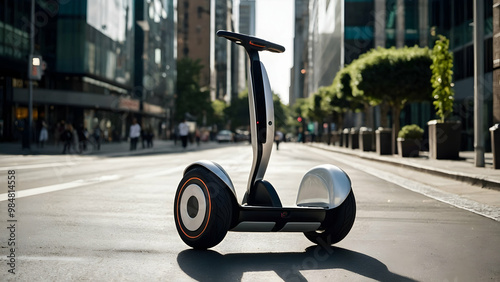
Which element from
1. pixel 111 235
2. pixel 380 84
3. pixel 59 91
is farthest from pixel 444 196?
pixel 59 91

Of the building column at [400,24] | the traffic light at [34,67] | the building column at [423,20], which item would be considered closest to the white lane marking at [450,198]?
the traffic light at [34,67]

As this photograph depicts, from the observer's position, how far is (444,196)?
369 inches

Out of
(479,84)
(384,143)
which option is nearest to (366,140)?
(384,143)

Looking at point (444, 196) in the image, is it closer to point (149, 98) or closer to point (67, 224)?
point (67, 224)

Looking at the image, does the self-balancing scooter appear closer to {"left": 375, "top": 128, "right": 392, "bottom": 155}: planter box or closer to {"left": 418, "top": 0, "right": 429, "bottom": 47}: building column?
{"left": 375, "top": 128, "right": 392, "bottom": 155}: planter box

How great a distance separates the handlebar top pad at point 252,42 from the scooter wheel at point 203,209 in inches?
42.1

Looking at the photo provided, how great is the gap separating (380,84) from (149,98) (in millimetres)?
47529

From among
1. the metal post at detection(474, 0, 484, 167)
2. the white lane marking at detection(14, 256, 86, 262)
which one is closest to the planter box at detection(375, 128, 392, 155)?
the metal post at detection(474, 0, 484, 167)

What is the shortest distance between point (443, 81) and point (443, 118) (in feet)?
4.38

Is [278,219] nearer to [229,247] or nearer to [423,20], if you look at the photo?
[229,247]

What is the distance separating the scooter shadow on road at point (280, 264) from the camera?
12.1 ft

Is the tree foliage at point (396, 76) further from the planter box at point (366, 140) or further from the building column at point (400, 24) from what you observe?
the building column at point (400, 24)

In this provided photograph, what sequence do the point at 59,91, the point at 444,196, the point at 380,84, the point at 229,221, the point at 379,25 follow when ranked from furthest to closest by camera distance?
the point at 379,25
the point at 59,91
the point at 380,84
the point at 444,196
the point at 229,221

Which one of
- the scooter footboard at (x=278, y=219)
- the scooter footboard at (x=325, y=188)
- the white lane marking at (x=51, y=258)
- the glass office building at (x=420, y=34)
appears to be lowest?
the white lane marking at (x=51, y=258)
